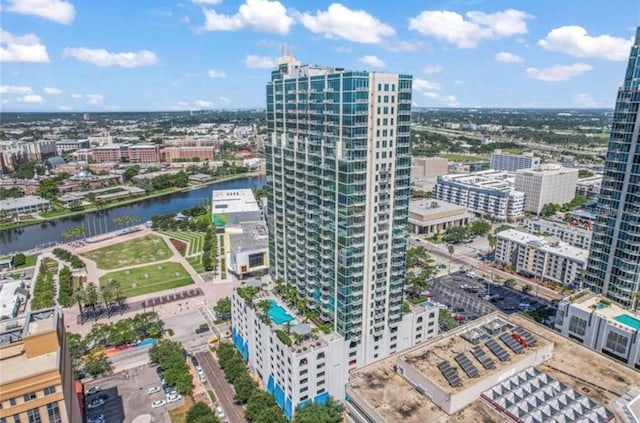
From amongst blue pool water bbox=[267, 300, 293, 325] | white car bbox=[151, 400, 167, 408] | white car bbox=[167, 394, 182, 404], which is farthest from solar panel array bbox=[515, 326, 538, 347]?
white car bbox=[151, 400, 167, 408]

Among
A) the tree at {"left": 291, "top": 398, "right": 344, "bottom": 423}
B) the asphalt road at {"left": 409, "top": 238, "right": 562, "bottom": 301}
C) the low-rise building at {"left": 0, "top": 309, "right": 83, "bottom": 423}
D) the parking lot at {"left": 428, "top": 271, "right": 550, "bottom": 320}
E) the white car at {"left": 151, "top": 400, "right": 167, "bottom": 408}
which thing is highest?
the low-rise building at {"left": 0, "top": 309, "right": 83, "bottom": 423}

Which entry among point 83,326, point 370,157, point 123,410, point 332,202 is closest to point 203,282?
point 83,326

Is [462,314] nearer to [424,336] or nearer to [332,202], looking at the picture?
[424,336]

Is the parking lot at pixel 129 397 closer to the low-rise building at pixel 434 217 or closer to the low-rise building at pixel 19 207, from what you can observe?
the low-rise building at pixel 434 217

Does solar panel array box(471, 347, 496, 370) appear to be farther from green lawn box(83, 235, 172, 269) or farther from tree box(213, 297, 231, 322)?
green lawn box(83, 235, 172, 269)

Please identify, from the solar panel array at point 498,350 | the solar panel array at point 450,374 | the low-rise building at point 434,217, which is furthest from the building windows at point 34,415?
the low-rise building at point 434,217

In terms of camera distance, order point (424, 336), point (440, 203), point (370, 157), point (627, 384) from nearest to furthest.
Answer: point (627, 384) → point (370, 157) → point (424, 336) → point (440, 203)
